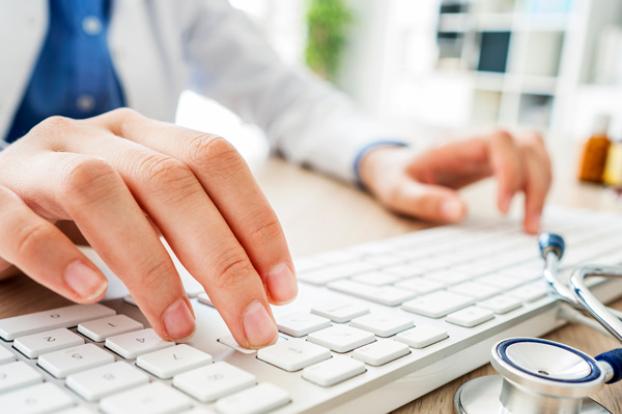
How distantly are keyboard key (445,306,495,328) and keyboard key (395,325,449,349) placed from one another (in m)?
0.02

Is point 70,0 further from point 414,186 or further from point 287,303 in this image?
point 287,303

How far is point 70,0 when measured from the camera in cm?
78

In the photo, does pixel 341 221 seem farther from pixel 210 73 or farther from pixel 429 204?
pixel 210 73

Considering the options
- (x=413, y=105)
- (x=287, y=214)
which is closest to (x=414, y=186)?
(x=287, y=214)

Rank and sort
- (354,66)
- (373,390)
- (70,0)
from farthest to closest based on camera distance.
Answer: (354,66) → (70,0) → (373,390)

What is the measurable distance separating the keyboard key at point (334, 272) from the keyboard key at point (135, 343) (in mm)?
142

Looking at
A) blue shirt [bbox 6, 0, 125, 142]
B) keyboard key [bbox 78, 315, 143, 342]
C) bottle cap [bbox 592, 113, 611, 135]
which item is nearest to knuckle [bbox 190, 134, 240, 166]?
keyboard key [bbox 78, 315, 143, 342]

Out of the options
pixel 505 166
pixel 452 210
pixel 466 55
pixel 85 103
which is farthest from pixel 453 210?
pixel 466 55

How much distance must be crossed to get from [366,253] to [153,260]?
0.77ft

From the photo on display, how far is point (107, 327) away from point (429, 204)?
18.1 inches

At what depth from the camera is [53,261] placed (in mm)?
287

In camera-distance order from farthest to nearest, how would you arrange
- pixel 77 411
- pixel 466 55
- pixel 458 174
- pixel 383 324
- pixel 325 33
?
pixel 325 33, pixel 466 55, pixel 458 174, pixel 383 324, pixel 77 411

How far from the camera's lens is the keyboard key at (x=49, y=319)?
0.94 ft

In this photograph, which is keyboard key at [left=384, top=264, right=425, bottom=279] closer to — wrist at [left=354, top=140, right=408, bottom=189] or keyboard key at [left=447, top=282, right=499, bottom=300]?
keyboard key at [left=447, top=282, right=499, bottom=300]
